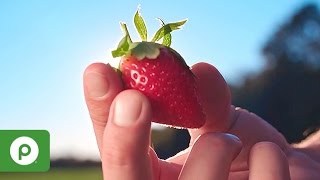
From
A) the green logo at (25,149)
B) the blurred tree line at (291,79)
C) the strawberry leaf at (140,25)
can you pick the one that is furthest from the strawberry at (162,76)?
the blurred tree line at (291,79)

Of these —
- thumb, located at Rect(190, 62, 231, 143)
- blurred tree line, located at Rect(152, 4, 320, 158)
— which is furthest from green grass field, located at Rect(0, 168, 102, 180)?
thumb, located at Rect(190, 62, 231, 143)

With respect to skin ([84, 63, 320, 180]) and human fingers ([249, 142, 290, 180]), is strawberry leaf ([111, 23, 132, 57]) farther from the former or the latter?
human fingers ([249, 142, 290, 180])

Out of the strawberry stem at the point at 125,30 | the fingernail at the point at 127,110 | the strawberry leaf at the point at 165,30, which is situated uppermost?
the strawberry stem at the point at 125,30

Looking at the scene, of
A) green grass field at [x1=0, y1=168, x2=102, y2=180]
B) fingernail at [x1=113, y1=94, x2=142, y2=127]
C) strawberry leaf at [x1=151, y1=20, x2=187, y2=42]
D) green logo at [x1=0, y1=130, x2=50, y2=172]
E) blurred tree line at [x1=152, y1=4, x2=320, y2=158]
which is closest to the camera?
fingernail at [x1=113, y1=94, x2=142, y2=127]

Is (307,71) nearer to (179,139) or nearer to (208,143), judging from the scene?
(179,139)

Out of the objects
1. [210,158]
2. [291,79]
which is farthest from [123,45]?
[291,79]

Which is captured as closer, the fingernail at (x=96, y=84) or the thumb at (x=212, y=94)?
the fingernail at (x=96, y=84)

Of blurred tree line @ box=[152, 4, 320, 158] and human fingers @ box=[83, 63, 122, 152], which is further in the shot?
blurred tree line @ box=[152, 4, 320, 158]

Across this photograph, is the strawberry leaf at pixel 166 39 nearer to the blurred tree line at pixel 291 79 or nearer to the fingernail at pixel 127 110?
the fingernail at pixel 127 110
